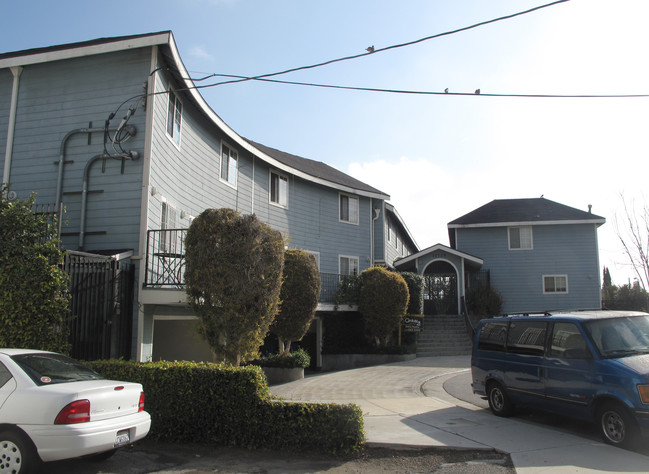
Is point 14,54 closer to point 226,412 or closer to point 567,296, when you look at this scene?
point 226,412

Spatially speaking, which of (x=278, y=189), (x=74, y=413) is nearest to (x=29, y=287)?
(x=74, y=413)

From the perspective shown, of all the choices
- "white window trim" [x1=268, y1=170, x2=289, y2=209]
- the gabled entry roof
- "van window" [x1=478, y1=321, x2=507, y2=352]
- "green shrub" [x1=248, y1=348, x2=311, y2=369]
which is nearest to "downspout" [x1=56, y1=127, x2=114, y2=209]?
"green shrub" [x1=248, y1=348, x2=311, y2=369]

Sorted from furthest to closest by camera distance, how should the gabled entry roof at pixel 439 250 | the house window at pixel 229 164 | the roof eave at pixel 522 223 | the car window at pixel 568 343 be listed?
the roof eave at pixel 522 223 < the gabled entry roof at pixel 439 250 < the house window at pixel 229 164 < the car window at pixel 568 343

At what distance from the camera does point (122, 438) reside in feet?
18.8

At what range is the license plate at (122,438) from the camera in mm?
5645

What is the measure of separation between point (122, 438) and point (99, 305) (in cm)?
502

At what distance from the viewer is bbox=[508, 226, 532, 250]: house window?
27.3 meters

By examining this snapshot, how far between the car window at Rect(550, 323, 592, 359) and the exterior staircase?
1173cm

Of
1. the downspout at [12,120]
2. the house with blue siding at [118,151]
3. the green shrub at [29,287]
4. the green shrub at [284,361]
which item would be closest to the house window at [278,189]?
the house with blue siding at [118,151]

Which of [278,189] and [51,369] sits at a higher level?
[278,189]

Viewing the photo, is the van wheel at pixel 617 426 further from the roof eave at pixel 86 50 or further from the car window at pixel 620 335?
the roof eave at pixel 86 50

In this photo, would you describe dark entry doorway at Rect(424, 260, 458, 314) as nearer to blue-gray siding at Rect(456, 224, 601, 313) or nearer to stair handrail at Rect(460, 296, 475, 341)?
stair handrail at Rect(460, 296, 475, 341)

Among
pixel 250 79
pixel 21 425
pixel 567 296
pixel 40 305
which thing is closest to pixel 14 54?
pixel 250 79

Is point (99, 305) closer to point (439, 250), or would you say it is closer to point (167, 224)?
point (167, 224)
